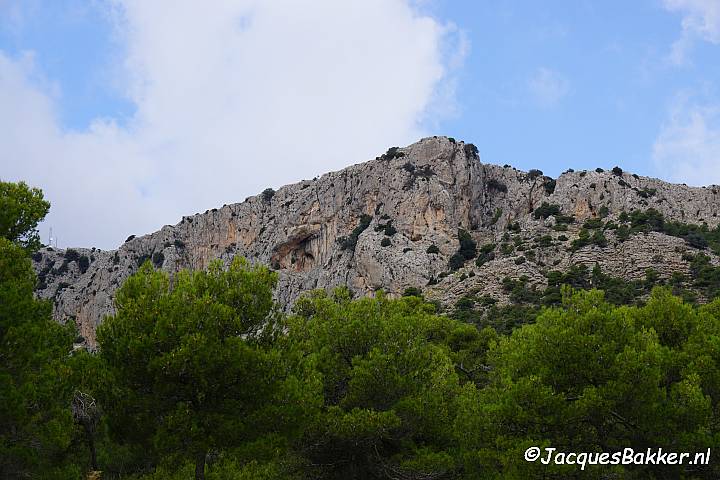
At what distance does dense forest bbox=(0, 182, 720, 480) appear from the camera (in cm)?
1313

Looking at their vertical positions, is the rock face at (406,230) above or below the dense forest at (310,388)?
above

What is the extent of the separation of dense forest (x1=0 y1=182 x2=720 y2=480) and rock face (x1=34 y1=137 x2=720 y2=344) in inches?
1433

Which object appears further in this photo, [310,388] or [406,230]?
[406,230]

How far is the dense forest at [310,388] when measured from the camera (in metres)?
13.1

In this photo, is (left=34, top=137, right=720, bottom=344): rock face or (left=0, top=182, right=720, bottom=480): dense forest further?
(left=34, top=137, right=720, bottom=344): rock face

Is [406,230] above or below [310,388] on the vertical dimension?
→ above

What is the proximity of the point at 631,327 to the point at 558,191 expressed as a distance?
193ft

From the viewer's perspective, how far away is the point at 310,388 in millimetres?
14719

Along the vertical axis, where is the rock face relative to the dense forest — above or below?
above

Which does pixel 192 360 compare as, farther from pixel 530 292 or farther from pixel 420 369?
pixel 530 292

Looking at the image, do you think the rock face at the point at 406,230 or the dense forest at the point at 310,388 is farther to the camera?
the rock face at the point at 406,230

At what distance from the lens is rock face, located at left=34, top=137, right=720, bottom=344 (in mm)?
57594

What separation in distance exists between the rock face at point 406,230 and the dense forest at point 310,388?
119 ft

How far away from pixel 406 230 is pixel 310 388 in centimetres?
5546
